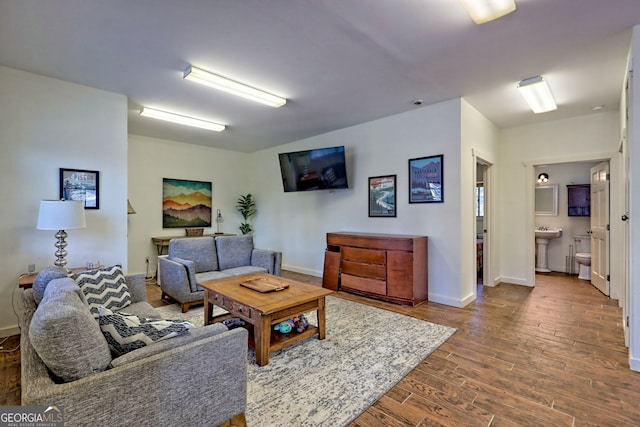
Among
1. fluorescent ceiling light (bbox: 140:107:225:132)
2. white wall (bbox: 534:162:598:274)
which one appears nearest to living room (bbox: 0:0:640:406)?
fluorescent ceiling light (bbox: 140:107:225:132)

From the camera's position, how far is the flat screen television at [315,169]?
16.1 ft

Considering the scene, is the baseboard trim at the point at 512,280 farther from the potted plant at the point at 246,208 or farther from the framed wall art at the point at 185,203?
the framed wall art at the point at 185,203

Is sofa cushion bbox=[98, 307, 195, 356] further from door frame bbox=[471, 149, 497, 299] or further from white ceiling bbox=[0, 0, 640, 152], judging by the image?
door frame bbox=[471, 149, 497, 299]

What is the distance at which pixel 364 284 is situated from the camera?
443cm

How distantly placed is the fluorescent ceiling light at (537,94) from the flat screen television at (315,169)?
8.22 ft

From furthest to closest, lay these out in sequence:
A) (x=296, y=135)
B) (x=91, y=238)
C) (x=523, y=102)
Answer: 1. (x=296, y=135)
2. (x=523, y=102)
3. (x=91, y=238)

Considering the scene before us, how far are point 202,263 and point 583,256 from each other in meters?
6.79

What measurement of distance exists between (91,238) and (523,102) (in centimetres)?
585

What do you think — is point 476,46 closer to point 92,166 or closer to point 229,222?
point 92,166

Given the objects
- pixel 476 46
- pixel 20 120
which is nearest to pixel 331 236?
pixel 476 46

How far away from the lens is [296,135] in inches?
229

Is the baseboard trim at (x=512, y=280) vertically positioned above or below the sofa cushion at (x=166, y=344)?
below

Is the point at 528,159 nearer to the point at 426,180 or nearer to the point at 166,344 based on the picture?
the point at 426,180

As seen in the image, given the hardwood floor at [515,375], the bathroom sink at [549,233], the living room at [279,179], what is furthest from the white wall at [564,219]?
the hardwood floor at [515,375]
